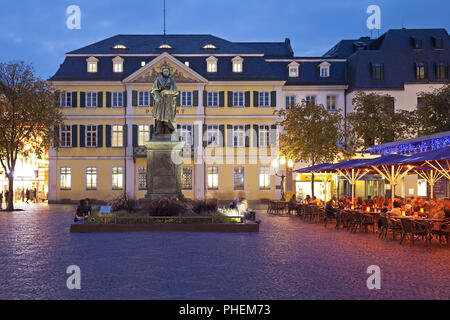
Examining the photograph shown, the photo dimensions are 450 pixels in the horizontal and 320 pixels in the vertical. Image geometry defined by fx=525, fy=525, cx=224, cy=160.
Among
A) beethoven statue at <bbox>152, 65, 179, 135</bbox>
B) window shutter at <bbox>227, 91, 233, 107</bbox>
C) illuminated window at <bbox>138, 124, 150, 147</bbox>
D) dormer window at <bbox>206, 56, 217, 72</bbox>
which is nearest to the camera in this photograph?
beethoven statue at <bbox>152, 65, 179, 135</bbox>

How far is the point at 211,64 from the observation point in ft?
142

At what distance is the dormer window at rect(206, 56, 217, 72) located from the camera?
1698 inches

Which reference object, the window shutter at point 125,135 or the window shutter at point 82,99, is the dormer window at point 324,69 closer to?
the window shutter at point 125,135

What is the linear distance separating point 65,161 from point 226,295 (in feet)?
121

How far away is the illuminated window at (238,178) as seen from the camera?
42278mm

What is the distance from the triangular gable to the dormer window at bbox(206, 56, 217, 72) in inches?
74.2

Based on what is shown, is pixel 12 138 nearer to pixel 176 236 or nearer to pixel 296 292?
pixel 176 236

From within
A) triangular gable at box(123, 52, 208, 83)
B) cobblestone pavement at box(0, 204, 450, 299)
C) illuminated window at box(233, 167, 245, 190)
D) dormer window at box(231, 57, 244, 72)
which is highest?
dormer window at box(231, 57, 244, 72)

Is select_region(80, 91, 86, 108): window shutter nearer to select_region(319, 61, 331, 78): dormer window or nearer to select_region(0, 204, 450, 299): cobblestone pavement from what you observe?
select_region(319, 61, 331, 78): dormer window

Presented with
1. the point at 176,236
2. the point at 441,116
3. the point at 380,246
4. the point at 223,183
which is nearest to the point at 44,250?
the point at 176,236

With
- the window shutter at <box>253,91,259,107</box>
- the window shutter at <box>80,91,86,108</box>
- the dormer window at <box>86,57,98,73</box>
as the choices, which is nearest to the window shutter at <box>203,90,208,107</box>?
the window shutter at <box>253,91,259,107</box>

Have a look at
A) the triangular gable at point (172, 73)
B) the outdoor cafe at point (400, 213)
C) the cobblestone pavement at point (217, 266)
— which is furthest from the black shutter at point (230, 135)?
the cobblestone pavement at point (217, 266)

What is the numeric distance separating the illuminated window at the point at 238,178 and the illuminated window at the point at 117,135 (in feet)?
31.1

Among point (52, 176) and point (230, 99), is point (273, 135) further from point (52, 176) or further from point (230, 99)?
point (52, 176)
